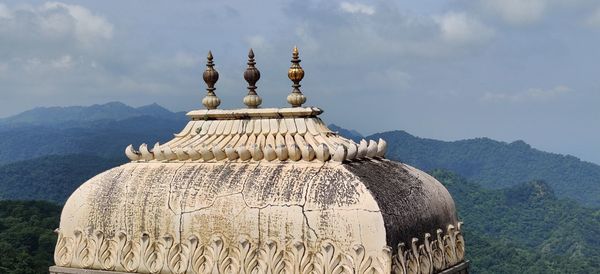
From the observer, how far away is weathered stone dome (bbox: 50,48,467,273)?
287 inches

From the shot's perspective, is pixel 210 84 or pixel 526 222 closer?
pixel 210 84

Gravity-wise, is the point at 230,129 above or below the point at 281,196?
above

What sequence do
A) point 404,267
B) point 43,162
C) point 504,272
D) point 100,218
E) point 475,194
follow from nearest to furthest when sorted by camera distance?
point 404,267
point 100,218
point 504,272
point 475,194
point 43,162

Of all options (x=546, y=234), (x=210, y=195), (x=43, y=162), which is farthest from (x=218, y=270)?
(x=43, y=162)

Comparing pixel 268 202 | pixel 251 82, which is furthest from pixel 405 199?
pixel 251 82

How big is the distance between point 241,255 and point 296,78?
1938mm

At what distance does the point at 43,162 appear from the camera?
476 ft

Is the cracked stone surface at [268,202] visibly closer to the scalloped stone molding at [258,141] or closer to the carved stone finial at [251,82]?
the scalloped stone molding at [258,141]

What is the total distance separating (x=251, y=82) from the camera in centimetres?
879

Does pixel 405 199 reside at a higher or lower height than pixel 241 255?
higher

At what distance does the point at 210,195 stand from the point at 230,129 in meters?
1.03

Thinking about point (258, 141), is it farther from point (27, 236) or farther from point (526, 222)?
point (526, 222)

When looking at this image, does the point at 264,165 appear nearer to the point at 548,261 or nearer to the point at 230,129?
the point at 230,129

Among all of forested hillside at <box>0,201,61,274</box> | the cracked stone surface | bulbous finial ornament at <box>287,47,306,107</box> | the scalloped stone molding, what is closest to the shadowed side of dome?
the cracked stone surface
